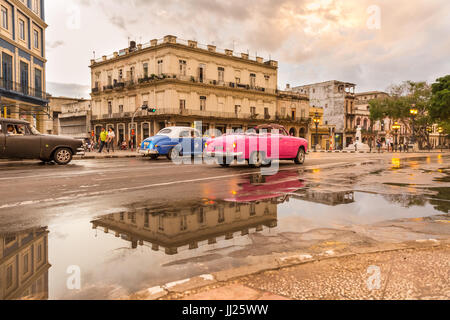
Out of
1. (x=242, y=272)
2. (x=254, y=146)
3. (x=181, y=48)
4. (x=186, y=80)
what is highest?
(x=181, y=48)

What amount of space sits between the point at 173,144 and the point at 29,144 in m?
6.96

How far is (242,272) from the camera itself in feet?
8.68

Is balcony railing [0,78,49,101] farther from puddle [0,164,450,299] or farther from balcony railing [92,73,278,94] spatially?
puddle [0,164,450,299]

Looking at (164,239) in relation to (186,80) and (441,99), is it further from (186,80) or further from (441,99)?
(441,99)

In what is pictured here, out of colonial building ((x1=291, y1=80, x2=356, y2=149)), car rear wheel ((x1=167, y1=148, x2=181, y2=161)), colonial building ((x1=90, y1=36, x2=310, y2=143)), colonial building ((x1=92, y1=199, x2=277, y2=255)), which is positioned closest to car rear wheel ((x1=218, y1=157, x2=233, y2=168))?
car rear wheel ((x1=167, y1=148, x2=181, y2=161))

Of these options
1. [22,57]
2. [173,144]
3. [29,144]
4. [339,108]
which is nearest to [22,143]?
[29,144]

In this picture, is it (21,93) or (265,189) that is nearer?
(265,189)

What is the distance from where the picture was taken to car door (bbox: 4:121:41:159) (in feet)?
37.1

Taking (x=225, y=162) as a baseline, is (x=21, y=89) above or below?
above

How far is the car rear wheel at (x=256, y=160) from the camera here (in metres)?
11.6

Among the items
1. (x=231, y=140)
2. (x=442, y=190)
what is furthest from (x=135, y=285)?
(x=231, y=140)

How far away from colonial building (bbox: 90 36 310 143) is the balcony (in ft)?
36.2

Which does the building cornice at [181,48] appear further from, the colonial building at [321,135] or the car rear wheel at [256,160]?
the car rear wheel at [256,160]
